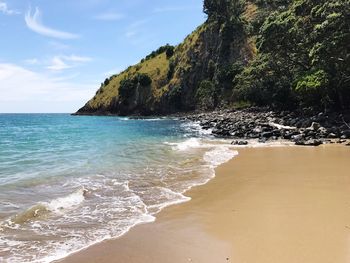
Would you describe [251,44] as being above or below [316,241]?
above

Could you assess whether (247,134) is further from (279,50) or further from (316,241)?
(316,241)

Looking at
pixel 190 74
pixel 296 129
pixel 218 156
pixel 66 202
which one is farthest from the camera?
pixel 190 74

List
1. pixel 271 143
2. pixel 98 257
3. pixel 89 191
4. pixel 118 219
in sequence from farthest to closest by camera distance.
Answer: pixel 271 143 < pixel 89 191 < pixel 118 219 < pixel 98 257

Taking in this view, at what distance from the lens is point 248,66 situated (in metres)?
69.9

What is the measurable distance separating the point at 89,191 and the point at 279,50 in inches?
1383

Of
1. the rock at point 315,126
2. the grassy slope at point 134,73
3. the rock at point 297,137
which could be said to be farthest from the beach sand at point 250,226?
the grassy slope at point 134,73

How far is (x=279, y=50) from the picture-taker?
145 feet

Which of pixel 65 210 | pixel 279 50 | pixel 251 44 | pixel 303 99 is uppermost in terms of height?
pixel 251 44

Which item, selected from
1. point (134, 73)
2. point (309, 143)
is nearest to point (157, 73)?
point (134, 73)

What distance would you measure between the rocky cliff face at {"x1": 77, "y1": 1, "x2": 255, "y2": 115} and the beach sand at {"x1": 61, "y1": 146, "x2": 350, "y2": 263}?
64.4m

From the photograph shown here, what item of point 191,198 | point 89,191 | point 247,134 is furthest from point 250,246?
point 247,134

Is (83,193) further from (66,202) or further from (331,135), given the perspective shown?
(331,135)

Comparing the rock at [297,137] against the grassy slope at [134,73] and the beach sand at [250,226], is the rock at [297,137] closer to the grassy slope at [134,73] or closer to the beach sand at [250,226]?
the beach sand at [250,226]

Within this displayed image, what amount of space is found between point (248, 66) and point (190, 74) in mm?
25182
